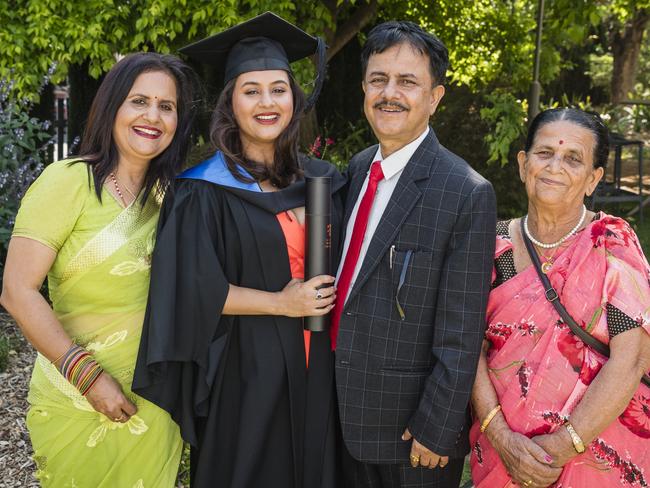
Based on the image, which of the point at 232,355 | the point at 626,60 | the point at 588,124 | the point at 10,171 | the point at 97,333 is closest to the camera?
the point at 588,124

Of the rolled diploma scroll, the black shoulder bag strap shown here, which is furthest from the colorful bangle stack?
the black shoulder bag strap

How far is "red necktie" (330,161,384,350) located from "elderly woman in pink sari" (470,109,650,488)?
1.60ft

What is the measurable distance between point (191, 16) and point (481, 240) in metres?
4.56

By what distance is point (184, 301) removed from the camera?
2.41 m

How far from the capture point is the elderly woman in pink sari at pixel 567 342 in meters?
2.18

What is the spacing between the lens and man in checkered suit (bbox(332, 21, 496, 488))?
229 centimetres

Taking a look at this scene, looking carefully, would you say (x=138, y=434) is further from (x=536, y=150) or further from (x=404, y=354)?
(x=536, y=150)

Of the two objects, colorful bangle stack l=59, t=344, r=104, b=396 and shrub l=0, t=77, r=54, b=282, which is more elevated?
shrub l=0, t=77, r=54, b=282

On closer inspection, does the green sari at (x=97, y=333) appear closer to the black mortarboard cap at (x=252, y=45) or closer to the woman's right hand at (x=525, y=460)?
the black mortarboard cap at (x=252, y=45)

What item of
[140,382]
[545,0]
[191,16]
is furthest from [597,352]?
[545,0]

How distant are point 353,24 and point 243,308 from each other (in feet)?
19.3

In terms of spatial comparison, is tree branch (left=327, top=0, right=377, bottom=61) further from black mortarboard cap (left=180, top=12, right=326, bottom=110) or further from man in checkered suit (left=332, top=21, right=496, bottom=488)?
man in checkered suit (left=332, top=21, right=496, bottom=488)

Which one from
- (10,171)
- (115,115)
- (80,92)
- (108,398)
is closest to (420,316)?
(108,398)

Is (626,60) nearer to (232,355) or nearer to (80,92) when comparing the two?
(80,92)
